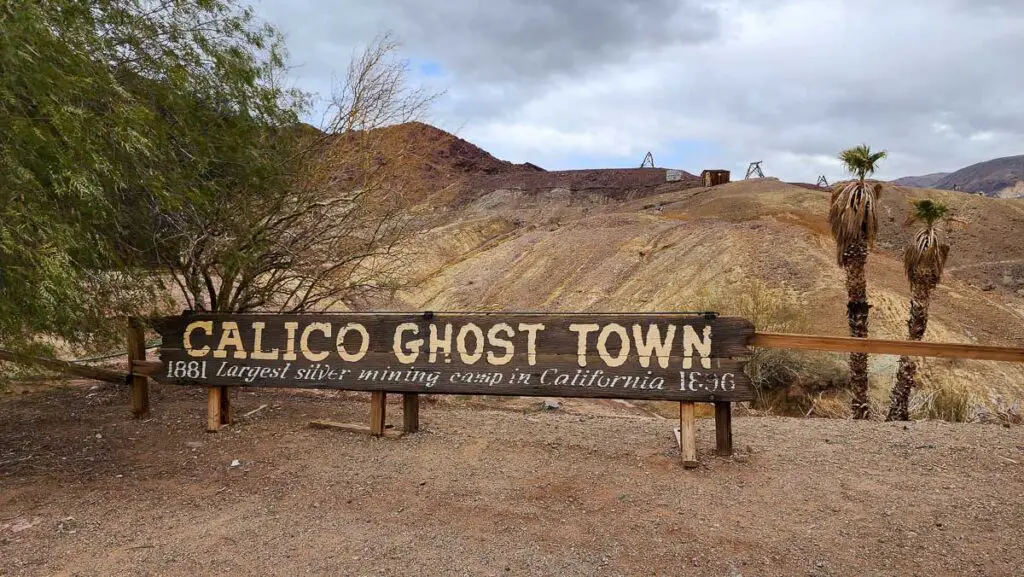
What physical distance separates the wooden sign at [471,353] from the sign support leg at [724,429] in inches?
8.6

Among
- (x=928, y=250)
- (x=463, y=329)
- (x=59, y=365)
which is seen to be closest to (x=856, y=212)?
(x=928, y=250)

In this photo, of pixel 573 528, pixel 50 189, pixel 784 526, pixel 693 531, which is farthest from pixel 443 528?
pixel 50 189

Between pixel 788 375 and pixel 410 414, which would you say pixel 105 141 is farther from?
pixel 788 375

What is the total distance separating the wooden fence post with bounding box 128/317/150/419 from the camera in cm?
A: 728

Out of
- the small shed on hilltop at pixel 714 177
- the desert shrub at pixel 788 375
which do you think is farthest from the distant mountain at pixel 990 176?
the desert shrub at pixel 788 375

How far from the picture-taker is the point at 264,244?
8766mm

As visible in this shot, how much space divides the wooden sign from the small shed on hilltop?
141 feet

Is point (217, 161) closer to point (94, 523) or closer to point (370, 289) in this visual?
point (370, 289)

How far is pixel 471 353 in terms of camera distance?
20.8 ft

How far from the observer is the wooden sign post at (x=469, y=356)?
5824 millimetres

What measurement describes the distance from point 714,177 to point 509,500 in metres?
45.1

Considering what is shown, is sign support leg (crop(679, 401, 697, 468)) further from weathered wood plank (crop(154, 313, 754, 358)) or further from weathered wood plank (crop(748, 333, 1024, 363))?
weathered wood plank (crop(748, 333, 1024, 363))

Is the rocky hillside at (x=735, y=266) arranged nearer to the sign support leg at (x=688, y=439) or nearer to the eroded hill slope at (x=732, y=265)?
the eroded hill slope at (x=732, y=265)

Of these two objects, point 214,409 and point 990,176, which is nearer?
point 214,409
